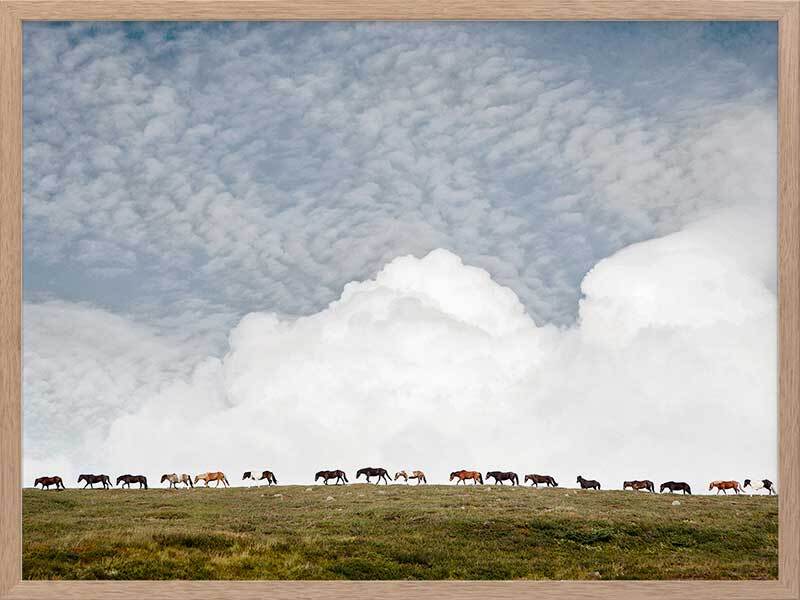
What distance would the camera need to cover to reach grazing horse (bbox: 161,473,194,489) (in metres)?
4.39

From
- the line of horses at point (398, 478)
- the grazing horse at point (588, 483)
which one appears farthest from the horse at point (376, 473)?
the grazing horse at point (588, 483)

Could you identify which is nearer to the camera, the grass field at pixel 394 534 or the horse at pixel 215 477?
the grass field at pixel 394 534

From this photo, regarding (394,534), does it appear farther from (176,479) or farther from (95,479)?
(95,479)

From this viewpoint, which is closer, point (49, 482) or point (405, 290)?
point (49, 482)

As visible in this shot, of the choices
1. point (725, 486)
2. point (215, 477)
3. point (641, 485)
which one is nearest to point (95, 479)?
point (215, 477)

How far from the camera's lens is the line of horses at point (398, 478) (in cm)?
436

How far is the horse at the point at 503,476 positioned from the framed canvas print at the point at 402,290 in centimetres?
1

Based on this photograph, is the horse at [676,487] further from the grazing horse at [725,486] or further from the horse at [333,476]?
the horse at [333,476]

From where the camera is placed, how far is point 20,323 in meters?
4.32

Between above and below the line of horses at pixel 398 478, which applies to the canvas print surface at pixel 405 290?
above

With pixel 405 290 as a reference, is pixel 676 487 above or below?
below

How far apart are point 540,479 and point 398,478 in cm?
71

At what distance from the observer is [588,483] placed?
4.42m

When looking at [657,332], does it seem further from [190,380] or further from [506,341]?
[190,380]
